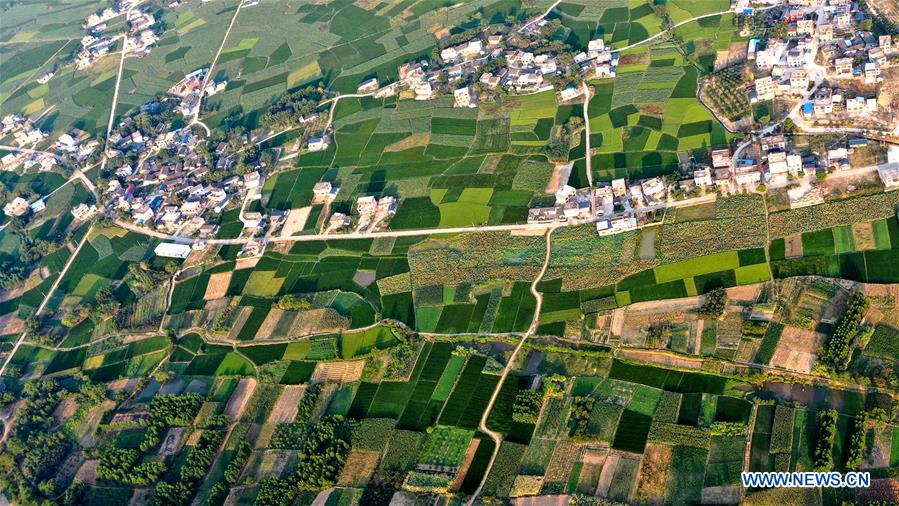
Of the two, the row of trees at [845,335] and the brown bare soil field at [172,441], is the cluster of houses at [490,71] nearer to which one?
the row of trees at [845,335]

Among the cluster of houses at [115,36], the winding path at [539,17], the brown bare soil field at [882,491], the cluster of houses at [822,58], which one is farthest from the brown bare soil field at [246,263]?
the cluster of houses at [115,36]

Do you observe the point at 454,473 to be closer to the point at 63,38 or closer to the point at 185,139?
the point at 185,139

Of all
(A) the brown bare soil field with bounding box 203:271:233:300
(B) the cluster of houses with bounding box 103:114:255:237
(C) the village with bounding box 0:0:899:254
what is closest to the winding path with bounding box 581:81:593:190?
(C) the village with bounding box 0:0:899:254

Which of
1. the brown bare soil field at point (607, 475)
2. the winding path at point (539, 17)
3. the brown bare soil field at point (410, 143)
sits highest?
the winding path at point (539, 17)

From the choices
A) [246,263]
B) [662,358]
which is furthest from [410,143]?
[662,358]

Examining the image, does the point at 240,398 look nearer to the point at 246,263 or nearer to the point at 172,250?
the point at 246,263

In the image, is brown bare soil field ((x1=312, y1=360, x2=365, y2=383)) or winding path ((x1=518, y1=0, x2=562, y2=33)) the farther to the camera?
winding path ((x1=518, y1=0, x2=562, y2=33))

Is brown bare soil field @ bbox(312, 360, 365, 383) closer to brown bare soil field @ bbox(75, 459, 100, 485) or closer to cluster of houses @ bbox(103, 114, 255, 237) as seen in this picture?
brown bare soil field @ bbox(75, 459, 100, 485)
